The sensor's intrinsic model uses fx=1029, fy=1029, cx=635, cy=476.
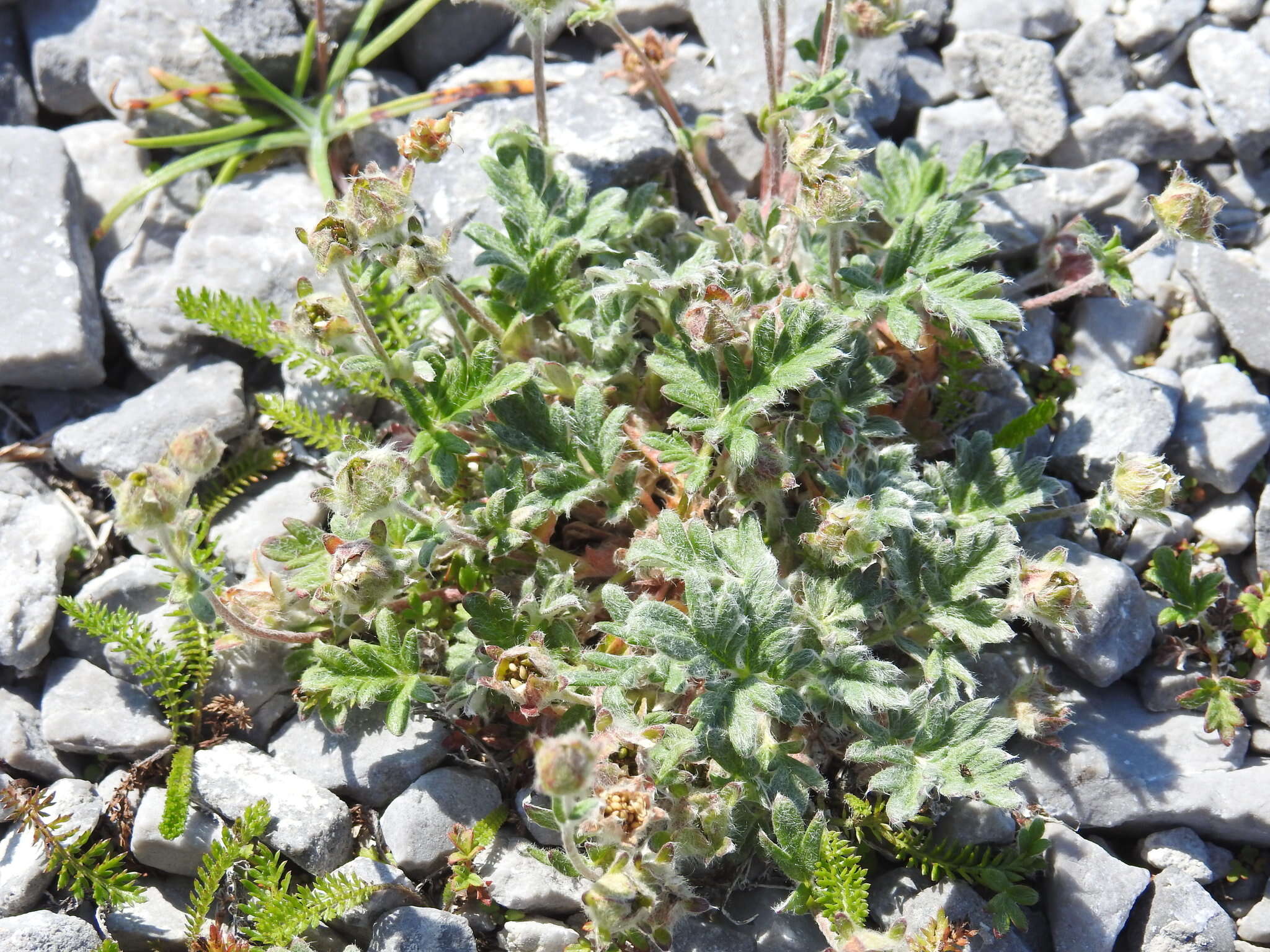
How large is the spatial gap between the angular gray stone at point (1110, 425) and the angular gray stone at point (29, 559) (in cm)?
409

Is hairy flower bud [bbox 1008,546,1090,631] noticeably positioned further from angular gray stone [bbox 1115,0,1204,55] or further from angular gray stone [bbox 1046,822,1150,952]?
angular gray stone [bbox 1115,0,1204,55]

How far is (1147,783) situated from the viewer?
3.70 metres

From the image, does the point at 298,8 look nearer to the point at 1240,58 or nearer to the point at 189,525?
the point at 189,525

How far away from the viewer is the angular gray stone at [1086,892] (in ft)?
11.3

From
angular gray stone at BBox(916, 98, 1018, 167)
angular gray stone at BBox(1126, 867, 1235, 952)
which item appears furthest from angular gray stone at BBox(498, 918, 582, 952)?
angular gray stone at BBox(916, 98, 1018, 167)

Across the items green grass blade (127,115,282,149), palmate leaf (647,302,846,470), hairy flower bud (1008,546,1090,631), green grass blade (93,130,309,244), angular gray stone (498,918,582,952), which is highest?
green grass blade (127,115,282,149)

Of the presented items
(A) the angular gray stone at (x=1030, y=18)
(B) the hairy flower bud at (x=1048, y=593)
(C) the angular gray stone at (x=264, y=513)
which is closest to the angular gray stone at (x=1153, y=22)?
(A) the angular gray stone at (x=1030, y=18)

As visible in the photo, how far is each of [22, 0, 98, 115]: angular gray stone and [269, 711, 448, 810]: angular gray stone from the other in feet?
12.0

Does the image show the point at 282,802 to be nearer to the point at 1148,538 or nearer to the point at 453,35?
the point at 1148,538

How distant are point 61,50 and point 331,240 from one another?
3.09 meters

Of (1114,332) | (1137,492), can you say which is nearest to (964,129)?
(1114,332)

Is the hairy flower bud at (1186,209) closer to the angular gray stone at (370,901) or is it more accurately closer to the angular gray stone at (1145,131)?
the angular gray stone at (1145,131)

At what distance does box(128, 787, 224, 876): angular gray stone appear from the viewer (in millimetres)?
3609

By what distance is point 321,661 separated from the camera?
3598 mm
